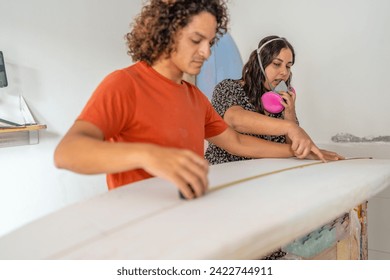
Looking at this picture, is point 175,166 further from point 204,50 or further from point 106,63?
point 106,63

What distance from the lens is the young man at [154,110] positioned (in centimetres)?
64

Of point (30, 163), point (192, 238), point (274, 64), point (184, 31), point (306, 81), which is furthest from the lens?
point (30, 163)

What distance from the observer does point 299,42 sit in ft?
7.66

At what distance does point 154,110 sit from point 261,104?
32.0 inches

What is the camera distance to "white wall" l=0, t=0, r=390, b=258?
209cm

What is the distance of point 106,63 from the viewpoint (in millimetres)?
2869

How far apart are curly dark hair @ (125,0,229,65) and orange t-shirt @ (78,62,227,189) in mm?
47

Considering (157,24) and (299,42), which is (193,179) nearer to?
(157,24)

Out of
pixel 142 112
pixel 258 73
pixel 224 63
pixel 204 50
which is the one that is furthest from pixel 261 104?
pixel 224 63

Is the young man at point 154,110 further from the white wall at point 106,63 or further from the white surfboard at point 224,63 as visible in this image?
the white surfboard at point 224,63

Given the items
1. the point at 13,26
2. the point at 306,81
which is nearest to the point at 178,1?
the point at 306,81

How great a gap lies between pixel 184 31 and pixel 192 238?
541 mm

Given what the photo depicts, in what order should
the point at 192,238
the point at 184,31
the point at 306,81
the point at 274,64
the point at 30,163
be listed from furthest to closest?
the point at 30,163 < the point at 306,81 < the point at 274,64 < the point at 184,31 < the point at 192,238

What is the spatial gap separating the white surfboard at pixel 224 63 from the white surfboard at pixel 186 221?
181 cm
